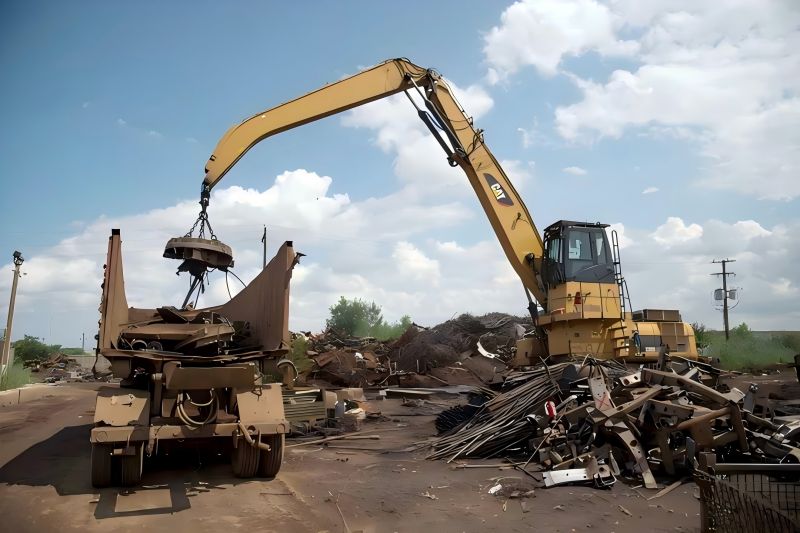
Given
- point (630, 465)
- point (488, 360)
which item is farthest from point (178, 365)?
point (488, 360)

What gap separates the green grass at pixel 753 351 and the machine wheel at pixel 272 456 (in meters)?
29.1

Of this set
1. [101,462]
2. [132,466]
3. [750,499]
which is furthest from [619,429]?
[101,462]

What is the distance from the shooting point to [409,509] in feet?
21.0

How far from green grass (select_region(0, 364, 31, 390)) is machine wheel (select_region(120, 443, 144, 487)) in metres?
20.0

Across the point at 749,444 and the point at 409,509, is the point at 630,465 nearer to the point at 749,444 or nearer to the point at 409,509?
the point at 749,444

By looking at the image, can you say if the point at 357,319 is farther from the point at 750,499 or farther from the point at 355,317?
the point at 750,499

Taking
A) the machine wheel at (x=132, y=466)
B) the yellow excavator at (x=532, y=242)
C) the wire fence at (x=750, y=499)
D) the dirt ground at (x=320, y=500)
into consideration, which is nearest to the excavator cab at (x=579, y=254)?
the yellow excavator at (x=532, y=242)

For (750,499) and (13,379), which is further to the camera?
(13,379)

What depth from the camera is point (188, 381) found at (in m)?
7.03

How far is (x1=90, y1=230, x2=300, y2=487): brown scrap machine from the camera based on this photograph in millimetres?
6914

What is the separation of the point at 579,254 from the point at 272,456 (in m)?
7.23

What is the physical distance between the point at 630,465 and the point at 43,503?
695 centimetres

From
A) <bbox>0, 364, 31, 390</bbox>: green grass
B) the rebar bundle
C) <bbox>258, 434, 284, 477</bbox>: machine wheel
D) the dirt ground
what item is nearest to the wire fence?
the dirt ground

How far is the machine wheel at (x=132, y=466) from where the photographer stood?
6.96 metres
